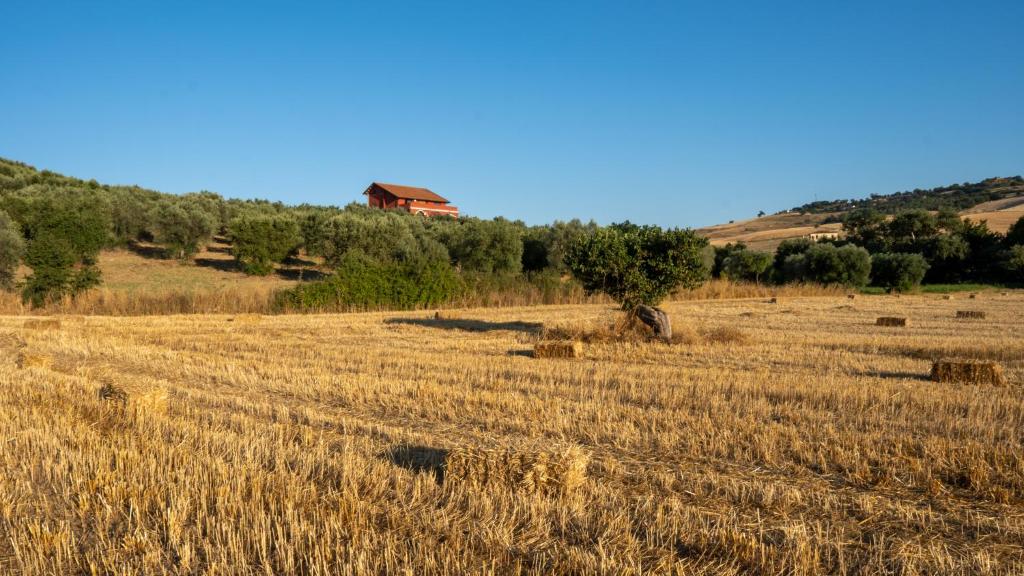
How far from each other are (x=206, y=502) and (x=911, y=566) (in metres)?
4.93

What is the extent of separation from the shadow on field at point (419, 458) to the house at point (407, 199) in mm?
95640

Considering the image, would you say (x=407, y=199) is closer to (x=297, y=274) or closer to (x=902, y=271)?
(x=297, y=274)

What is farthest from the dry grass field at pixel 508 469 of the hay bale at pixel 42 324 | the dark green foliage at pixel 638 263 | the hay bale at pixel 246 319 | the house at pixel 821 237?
the house at pixel 821 237

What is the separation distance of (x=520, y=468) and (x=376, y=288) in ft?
92.1

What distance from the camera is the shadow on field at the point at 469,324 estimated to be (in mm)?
22375

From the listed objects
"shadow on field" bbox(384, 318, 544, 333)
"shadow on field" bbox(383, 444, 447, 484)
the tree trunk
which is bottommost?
"shadow on field" bbox(383, 444, 447, 484)

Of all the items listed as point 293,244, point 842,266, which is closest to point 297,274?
point 293,244

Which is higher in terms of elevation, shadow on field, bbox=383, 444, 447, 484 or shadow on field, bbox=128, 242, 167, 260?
shadow on field, bbox=128, 242, 167, 260

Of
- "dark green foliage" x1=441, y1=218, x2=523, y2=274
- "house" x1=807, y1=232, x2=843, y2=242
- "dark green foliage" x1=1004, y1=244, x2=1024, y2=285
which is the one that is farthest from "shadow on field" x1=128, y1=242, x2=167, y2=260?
"dark green foliage" x1=1004, y1=244, x2=1024, y2=285

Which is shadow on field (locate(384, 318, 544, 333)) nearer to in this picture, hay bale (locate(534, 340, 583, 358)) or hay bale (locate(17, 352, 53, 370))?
hay bale (locate(534, 340, 583, 358))

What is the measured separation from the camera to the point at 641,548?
4.71m

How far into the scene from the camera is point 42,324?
68.0ft

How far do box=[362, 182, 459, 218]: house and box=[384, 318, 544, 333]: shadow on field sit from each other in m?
77.2

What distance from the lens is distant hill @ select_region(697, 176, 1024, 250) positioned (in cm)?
10238
